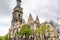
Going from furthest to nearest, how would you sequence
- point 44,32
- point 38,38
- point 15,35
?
point 15,35 < point 38,38 < point 44,32

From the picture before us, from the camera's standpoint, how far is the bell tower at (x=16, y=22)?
9111 centimetres

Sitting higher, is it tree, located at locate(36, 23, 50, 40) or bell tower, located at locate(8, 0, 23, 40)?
bell tower, located at locate(8, 0, 23, 40)

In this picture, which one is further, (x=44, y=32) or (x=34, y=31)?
(x=34, y=31)

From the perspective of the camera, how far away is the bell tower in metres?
91.1

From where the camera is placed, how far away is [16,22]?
3612 inches

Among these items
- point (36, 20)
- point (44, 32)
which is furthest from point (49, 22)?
point (44, 32)

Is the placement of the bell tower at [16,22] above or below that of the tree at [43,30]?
above

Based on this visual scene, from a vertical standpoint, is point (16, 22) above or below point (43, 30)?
above

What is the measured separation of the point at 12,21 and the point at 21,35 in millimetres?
12855

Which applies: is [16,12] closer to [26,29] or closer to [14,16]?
[14,16]

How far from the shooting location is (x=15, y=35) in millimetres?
91562

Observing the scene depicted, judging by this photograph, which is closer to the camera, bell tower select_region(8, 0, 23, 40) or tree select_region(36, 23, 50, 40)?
tree select_region(36, 23, 50, 40)

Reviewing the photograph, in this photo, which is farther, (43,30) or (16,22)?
(16,22)

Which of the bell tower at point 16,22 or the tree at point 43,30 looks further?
the bell tower at point 16,22
